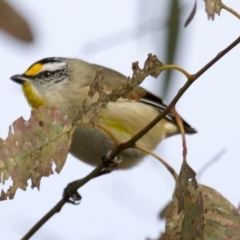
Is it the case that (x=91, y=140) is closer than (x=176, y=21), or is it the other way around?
(x=176, y=21)

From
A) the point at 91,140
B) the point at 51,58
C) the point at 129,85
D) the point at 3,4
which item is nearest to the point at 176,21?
the point at 3,4

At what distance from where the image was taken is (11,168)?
141cm

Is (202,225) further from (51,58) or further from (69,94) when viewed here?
(51,58)

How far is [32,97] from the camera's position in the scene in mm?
3645

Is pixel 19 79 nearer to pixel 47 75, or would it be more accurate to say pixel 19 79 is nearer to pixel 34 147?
pixel 47 75

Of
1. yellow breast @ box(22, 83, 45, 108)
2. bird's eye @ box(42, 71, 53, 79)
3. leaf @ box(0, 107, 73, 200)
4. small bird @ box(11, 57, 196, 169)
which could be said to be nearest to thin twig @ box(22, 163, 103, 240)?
leaf @ box(0, 107, 73, 200)

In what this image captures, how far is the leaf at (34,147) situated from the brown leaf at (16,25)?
0.34 m

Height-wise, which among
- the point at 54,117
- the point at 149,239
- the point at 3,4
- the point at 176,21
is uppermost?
the point at 176,21

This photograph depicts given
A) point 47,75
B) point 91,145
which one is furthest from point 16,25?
point 47,75

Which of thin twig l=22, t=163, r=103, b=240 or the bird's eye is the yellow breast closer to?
the bird's eye

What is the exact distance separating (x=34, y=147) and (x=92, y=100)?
5.94 feet

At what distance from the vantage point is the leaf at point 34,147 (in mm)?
1379

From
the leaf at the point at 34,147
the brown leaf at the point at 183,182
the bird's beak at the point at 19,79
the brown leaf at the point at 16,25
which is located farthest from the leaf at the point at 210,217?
the bird's beak at the point at 19,79

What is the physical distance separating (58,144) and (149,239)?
664mm
